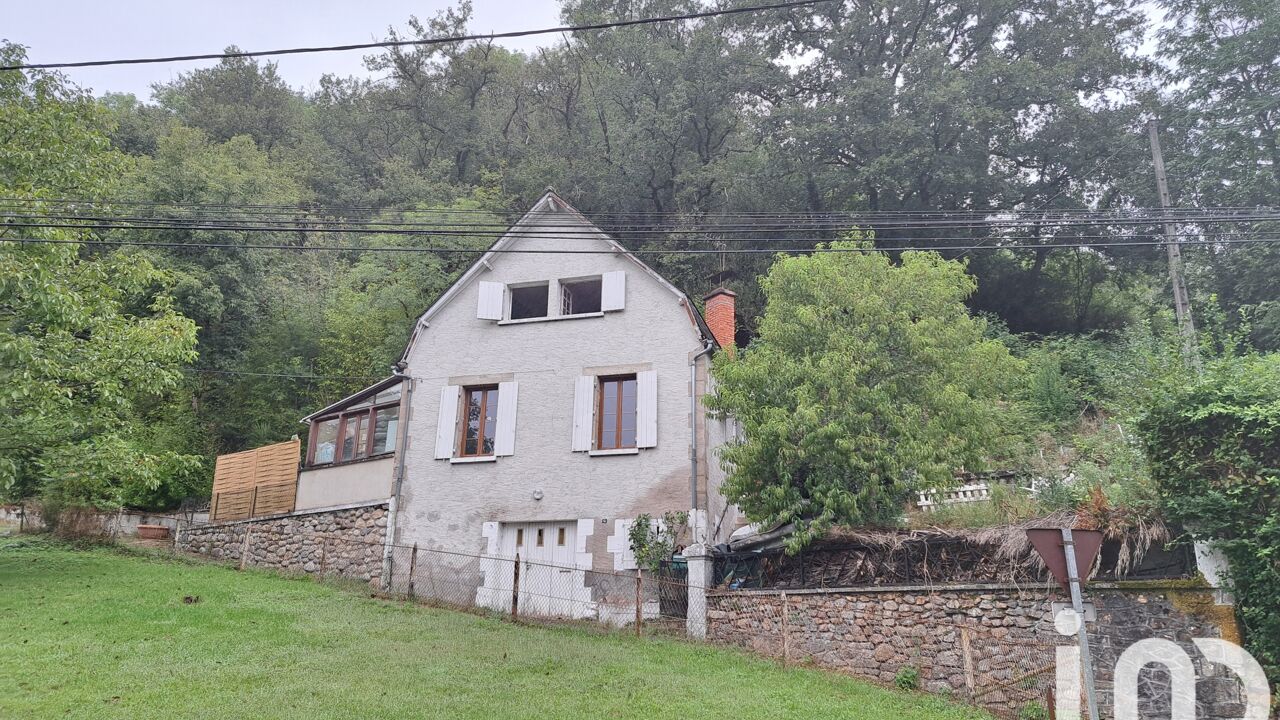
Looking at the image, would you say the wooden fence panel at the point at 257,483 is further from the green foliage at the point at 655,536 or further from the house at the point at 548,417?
the green foliage at the point at 655,536

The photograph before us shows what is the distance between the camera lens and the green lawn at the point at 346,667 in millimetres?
8992

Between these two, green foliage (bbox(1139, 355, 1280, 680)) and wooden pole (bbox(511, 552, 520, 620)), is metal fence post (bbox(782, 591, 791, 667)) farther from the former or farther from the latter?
green foliage (bbox(1139, 355, 1280, 680))

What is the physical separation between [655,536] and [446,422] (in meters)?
4.87

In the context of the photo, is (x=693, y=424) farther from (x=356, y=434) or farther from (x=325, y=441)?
(x=325, y=441)

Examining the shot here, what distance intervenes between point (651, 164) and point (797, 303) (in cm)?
1715

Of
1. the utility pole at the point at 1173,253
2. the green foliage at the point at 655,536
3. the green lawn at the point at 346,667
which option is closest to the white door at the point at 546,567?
the green foliage at the point at 655,536

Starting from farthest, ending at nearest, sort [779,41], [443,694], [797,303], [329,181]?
[329,181] < [779,41] < [797,303] < [443,694]

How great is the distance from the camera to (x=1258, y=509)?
9.99 m

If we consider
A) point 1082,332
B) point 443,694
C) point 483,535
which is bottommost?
point 443,694

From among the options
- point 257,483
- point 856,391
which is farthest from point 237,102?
point 856,391

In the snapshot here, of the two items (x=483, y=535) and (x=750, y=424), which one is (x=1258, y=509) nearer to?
(x=750, y=424)

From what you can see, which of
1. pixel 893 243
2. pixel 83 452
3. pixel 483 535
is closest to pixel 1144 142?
pixel 893 243

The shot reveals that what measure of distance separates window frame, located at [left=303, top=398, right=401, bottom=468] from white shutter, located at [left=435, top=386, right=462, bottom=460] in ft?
4.52

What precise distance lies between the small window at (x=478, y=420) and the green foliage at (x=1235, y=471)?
36.1ft
